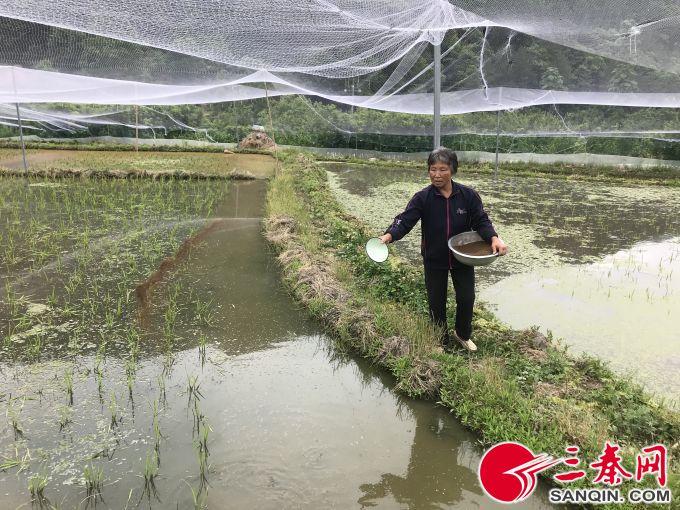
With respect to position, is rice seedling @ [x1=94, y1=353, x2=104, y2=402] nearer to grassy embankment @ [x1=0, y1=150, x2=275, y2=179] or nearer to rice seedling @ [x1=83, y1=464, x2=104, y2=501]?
rice seedling @ [x1=83, y1=464, x2=104, y2=501]

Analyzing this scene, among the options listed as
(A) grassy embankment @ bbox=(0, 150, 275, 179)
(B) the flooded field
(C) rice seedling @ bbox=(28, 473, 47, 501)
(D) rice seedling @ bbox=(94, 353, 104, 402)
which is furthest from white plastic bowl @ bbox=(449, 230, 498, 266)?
(A) grassy embankment @ bbox=(0, 150, 275, 179)

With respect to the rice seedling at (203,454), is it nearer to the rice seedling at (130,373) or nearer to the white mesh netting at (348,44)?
the rice seedling at (130,373)

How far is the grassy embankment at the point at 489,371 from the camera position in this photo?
7.47 feet

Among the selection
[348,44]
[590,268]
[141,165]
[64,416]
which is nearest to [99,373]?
[64,416]

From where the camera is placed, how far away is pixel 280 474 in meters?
2.05

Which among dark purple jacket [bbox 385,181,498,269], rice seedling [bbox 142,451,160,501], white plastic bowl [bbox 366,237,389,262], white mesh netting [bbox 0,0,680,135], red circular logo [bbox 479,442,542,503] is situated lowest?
red circular logo [bbox 479,442,542,503]

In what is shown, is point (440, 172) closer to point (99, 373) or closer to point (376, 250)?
point (376, 250)

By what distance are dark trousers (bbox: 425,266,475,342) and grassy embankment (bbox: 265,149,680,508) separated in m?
0.13

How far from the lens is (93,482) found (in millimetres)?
1942

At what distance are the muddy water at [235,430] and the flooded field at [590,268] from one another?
1486 mm

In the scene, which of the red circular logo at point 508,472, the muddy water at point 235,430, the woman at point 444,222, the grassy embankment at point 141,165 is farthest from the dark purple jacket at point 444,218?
the grassy embankment at point 141,165

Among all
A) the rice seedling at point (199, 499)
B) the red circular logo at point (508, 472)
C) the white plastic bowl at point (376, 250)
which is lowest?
the red circular logo at point (508, 472)

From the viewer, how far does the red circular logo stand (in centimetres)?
201

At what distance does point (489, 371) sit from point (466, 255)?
0.65 m
